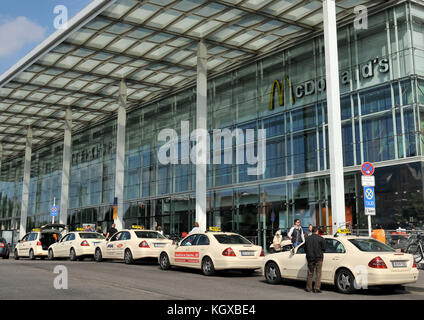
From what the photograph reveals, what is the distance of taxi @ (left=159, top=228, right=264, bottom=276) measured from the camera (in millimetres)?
15094

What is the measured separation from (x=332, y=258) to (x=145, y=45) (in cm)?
1973

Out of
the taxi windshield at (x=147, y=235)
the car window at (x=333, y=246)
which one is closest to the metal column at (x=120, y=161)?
the taxi windshield at (x=147, y=235)

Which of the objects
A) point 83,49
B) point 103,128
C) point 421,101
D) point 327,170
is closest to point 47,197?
point 103,128

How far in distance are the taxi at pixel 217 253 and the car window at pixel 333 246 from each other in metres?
3.56

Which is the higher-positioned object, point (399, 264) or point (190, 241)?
point (190, 241)

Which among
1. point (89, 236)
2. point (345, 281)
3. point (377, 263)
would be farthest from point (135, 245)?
point (377, 263)

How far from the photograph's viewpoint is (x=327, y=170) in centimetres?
2459

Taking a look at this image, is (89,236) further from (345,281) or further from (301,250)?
(345,281)

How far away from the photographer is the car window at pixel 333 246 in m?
11.8

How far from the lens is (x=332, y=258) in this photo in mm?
11773

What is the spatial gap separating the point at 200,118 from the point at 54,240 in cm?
1020

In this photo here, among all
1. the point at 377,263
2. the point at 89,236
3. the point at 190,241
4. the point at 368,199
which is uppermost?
the point at 368,199
